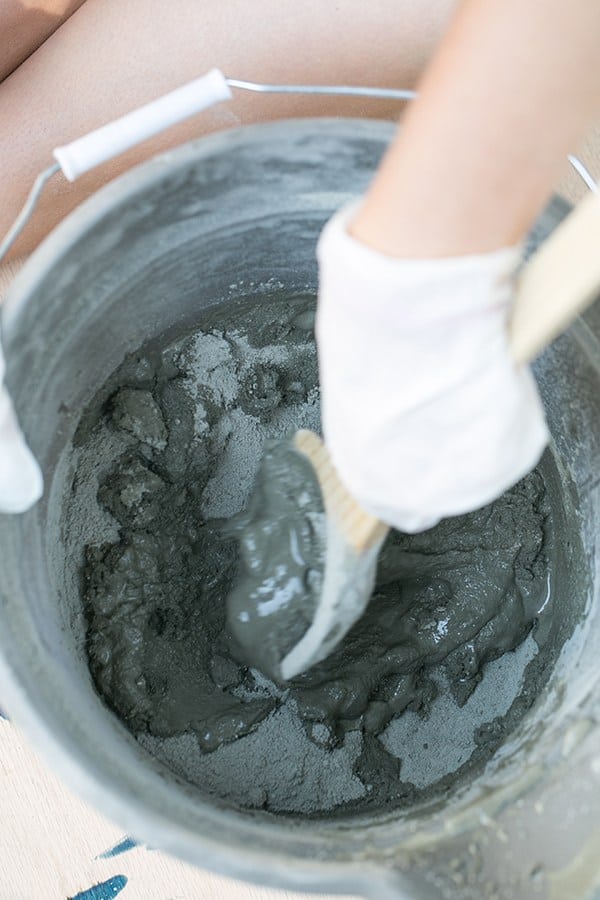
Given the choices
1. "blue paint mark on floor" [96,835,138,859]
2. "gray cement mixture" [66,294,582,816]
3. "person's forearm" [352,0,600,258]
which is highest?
"person's forearm" [352,0,600,258]

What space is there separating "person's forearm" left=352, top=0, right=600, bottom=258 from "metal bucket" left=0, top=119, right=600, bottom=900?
21 cm

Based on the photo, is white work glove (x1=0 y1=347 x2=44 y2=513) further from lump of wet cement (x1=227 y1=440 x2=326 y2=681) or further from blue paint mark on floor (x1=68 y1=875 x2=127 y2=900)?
blue paint mark on floor (x1=68 y1=875 x2=127 y2=900)

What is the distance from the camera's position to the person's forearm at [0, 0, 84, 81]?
899 mm

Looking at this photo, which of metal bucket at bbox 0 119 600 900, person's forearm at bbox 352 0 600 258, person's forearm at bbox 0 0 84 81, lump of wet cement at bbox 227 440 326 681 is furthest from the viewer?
person's forearm at bbox 0 0 84 81

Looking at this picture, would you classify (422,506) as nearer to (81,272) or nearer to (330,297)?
(330,297)

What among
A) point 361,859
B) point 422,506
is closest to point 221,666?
point 361,859

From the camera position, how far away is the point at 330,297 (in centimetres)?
54

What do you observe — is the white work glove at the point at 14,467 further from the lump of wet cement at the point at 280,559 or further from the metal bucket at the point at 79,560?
the lump of wet cement at the point at 280,559

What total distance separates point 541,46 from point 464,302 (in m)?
0.15

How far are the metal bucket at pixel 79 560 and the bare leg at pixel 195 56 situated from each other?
0.27 m

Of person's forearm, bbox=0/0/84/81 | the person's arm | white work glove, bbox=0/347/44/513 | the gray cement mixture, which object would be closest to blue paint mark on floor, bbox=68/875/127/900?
the gray cement mixture

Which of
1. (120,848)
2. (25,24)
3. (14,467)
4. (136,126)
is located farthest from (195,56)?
(120,848)

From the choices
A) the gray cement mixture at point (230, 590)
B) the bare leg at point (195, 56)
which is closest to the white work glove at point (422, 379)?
the gray cement mixture at point (230, 590)

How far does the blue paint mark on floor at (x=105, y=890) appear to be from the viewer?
964 millimetres
